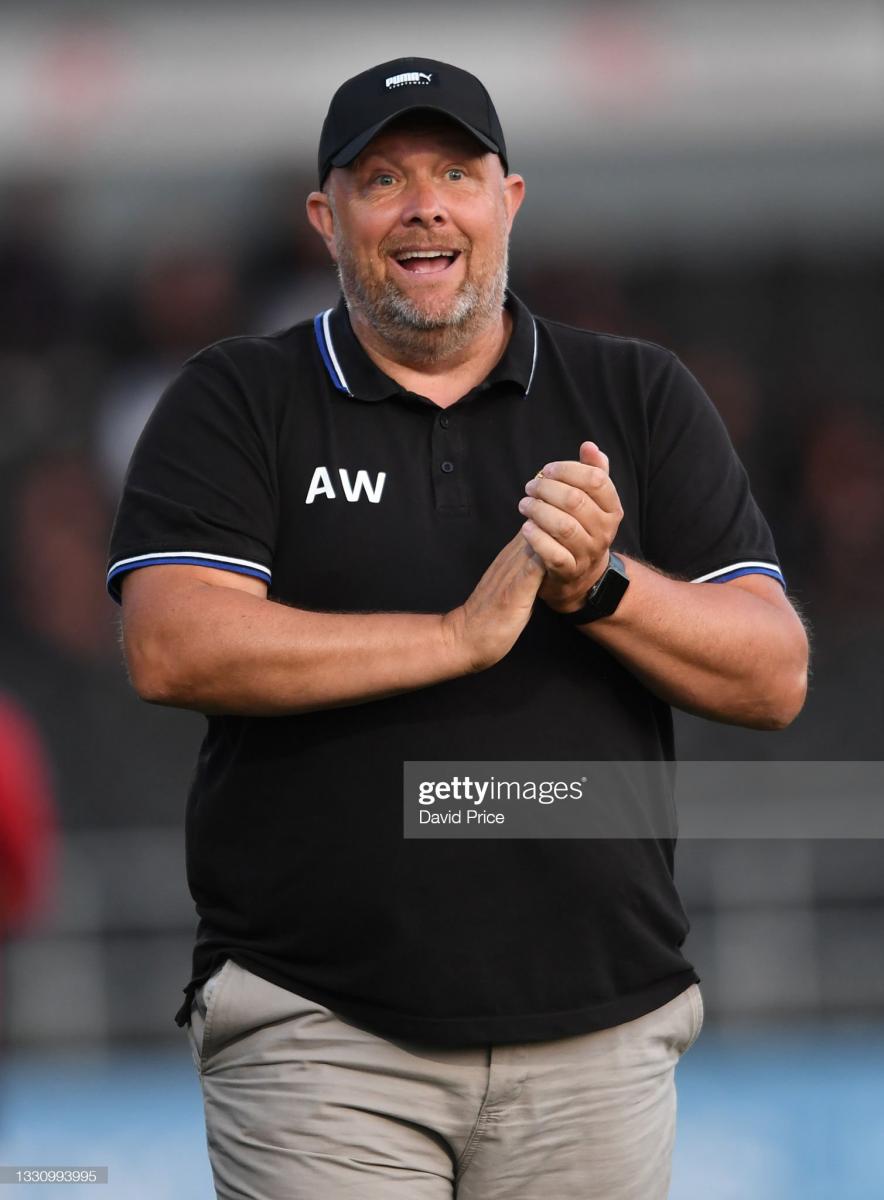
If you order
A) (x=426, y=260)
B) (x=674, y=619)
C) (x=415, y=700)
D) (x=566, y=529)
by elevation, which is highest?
(x=426, y=260)

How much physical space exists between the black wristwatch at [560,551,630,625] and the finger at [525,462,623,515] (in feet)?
0.30

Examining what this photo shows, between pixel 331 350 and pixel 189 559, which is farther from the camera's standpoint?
pixel 331 350

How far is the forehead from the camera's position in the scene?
100 inches

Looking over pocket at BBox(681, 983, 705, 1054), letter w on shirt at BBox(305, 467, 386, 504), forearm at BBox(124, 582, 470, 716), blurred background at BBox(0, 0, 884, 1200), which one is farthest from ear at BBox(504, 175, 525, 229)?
blurred background at BBox(0, 0, 884, 1200)

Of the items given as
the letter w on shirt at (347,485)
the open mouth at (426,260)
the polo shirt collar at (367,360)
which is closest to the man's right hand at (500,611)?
the letter w on shirt at (347,485)

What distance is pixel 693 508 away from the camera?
2.50 m

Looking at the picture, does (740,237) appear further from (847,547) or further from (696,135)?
(847,547)

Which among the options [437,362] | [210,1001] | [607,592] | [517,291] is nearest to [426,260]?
[437,362]

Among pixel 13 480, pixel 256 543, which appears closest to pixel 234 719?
pixel 256 543

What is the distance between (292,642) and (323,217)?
74cm

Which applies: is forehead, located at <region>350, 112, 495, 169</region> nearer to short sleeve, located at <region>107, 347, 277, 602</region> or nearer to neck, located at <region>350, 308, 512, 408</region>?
neck, located at <region>350, 308, 512, 408</region>

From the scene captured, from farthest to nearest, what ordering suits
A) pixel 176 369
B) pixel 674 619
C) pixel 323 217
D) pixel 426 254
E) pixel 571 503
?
pixel 176 369, pixel 323 217, pixel 426 254, pixel 674 619, pixel 571 503

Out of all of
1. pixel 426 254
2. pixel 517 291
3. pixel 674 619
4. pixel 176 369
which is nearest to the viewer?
pixel 674 619

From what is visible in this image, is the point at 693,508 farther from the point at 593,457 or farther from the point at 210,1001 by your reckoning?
the point at 210,1001
